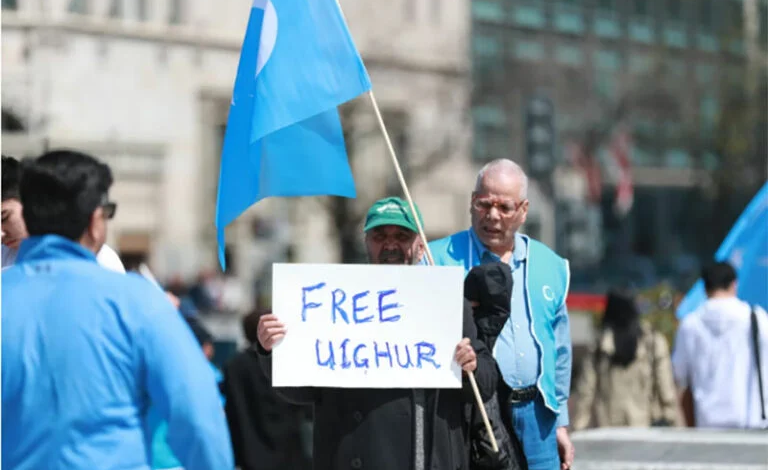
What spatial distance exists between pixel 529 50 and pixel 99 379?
149 feet

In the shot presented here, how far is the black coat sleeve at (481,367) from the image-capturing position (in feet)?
16.8

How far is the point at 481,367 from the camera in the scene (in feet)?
16.9

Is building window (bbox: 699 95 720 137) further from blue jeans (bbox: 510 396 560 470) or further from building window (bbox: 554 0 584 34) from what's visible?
blue jeans (bbox: 510 396 560 470)

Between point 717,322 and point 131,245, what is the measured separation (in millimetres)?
30472

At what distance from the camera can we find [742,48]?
4478 cm

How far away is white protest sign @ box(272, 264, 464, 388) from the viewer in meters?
5.01

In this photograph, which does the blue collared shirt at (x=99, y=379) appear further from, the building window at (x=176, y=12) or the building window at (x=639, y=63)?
the building window at (x=639, y=63)

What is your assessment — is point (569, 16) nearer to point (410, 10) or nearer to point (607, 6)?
point (607, 6)

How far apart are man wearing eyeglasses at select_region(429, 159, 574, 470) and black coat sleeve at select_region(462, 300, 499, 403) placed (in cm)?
37

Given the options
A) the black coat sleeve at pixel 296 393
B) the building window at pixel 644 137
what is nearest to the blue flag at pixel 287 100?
the black coat sleeve at pixel 296 393

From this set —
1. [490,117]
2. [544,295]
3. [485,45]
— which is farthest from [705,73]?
[544,295]

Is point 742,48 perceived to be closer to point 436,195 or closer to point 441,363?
point 436,195

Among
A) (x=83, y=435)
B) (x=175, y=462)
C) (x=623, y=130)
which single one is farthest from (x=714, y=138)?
(x=83, y=435)

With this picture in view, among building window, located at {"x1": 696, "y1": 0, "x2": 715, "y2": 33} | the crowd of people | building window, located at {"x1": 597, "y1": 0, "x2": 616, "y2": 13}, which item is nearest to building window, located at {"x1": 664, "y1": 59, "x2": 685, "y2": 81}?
building window, located at {"x1": 597, "y1": 0, "x2": 616, "y2": 13}
